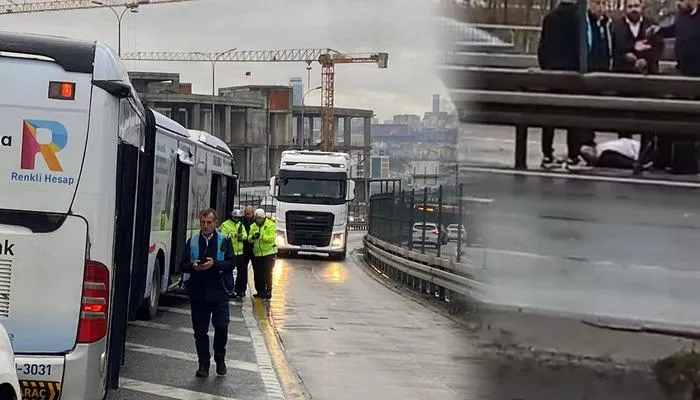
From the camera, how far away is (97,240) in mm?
6227

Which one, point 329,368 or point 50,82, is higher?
point 50,82

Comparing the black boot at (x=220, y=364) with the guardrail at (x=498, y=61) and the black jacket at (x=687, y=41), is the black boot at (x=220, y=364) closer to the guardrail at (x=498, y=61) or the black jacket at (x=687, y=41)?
the guardrail at (x=498, y=61)

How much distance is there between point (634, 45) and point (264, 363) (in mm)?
7229

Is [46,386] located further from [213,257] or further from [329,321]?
[329,321]

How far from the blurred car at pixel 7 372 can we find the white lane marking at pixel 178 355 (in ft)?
14.6

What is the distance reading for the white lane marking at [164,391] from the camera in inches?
330

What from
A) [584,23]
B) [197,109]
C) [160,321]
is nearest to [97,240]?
[584,23]

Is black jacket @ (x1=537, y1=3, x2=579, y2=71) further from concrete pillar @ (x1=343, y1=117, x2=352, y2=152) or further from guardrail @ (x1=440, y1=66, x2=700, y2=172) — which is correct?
concrete pillar @ (x1=343, y1=117, x2=352, y2=152)

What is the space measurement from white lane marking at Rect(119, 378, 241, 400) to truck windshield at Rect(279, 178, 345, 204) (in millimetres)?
20759

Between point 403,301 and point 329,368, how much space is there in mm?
7459

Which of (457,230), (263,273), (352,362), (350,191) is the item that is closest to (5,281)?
(457,230)

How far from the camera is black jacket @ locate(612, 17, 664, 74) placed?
3.63m

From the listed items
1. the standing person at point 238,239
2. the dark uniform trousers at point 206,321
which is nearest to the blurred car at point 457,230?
the dark uniform trousers at point 206,321

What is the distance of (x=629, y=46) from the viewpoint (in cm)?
364
